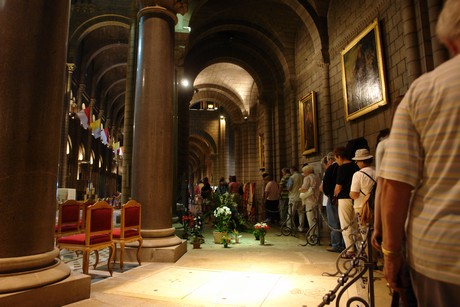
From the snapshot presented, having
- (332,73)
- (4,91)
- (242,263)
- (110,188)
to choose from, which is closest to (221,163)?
(110,188)

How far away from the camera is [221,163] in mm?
26156

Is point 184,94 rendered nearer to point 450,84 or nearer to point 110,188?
point 450,84

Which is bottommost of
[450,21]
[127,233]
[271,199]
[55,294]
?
[55,294]

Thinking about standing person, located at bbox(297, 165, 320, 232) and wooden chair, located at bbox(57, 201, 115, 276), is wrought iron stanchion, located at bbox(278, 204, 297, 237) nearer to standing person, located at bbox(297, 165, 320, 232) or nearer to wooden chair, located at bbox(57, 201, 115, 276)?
standing person, located at bbox(297, 165, 320, 232)

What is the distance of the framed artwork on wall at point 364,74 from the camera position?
661cm

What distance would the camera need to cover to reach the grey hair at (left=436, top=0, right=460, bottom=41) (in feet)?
3.62

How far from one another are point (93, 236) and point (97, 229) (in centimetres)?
9

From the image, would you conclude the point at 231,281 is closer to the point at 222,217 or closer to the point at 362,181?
the point at 362,181

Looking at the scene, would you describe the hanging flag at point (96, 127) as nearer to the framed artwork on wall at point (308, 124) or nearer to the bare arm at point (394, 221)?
the framed artwork on wall at point (308, 124)

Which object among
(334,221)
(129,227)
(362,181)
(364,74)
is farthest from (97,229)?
(364,74)

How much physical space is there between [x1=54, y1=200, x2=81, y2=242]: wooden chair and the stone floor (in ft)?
1.66

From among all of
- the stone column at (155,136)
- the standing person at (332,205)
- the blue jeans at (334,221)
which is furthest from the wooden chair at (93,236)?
the blue jeans at (334,221)

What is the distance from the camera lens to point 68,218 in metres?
5.15

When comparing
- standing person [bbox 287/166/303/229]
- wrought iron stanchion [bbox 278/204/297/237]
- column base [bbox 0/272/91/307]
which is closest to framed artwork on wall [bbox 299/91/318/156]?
standing person [bbox 287/166/303/229]
